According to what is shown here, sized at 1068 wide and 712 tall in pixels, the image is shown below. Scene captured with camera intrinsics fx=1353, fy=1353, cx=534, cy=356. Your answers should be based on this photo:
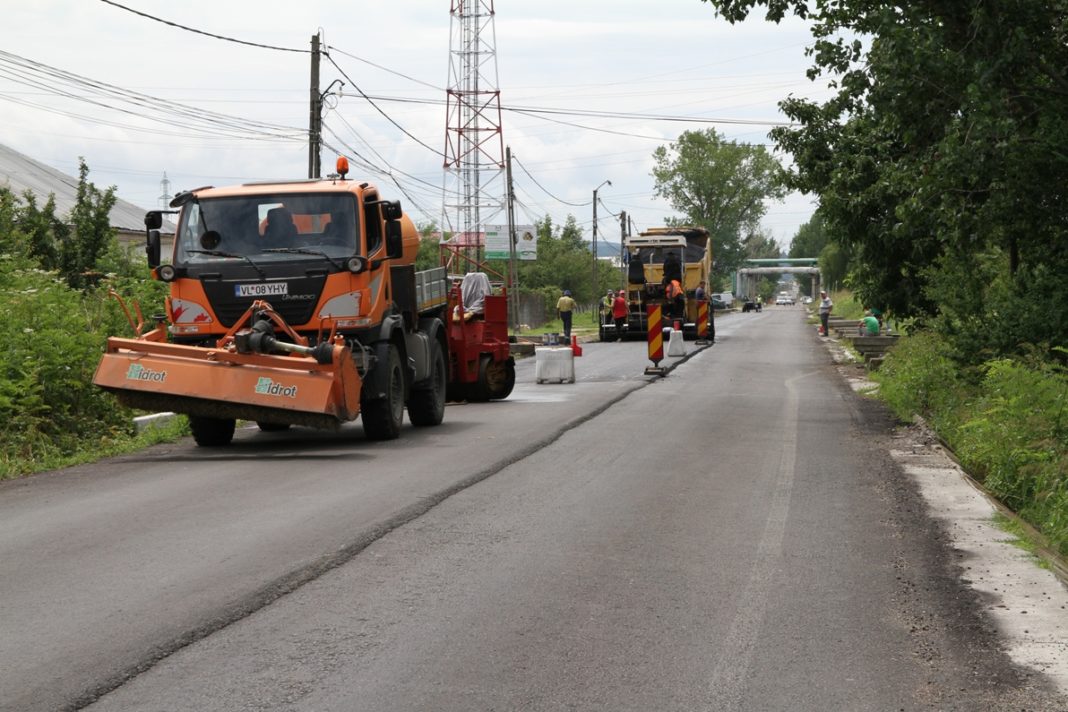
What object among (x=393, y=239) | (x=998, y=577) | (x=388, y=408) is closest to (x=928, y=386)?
(x=388, y=408)

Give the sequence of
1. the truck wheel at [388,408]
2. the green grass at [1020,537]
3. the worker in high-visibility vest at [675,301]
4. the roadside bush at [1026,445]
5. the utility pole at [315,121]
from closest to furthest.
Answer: the green grass at [1020,537] < the roadside bush at [1026,445] < the truck wheel at [388,408] < the utility pole at [315,121] < the worker in high-visibility vest at [675,301]

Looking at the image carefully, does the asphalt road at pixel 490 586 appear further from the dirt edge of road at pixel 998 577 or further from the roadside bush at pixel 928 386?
the roadside bush at pixel 928 386

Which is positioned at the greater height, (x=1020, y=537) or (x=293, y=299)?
(x=293, y=299)

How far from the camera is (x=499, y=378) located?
21.4m

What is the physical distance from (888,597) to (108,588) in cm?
420

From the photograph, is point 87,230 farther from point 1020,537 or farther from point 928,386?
point 1020,537

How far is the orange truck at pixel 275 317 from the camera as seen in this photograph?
13.1 meters

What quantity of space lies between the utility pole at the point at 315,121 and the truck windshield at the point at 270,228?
1557 cm

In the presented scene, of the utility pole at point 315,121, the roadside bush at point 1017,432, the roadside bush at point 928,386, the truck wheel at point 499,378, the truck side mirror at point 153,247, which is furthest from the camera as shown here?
the utility pole at point 315,121

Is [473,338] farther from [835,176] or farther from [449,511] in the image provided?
[449,511]

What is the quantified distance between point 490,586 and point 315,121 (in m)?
24.2

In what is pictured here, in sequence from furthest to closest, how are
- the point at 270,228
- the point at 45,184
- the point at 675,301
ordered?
the point at 45,184 → the point at 675,301 → the point at 270,228

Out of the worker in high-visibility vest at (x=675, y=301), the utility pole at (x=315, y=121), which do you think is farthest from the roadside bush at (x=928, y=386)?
the worker in high-visibility vest at (x=675, y=301)

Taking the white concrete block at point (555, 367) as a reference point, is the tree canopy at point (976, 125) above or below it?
above
